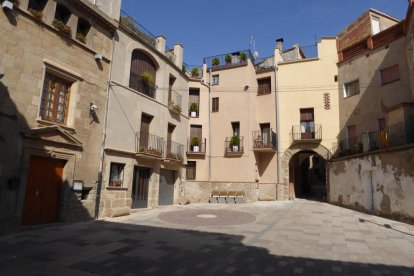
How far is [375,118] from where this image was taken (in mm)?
17719

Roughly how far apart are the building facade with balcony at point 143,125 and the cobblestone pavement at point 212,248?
9.61 ft

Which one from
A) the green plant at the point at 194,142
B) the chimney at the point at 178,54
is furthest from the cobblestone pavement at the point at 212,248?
the chimney at the point at 178,54

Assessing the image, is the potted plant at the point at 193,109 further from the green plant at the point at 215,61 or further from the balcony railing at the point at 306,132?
the balcony railing at the point at 306,132

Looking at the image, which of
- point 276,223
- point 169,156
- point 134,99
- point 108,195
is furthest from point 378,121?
point 108,195

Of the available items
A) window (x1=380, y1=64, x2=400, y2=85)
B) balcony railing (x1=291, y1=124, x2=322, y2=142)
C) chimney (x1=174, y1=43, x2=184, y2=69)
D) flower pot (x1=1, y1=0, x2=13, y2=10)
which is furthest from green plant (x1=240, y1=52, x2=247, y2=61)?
flower pot (x1=1, y1=0, x2=13, y2=10)

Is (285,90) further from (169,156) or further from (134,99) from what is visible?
(134,99)

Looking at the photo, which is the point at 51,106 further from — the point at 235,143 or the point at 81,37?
the point at 235,143

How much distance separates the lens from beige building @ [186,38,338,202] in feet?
66.5

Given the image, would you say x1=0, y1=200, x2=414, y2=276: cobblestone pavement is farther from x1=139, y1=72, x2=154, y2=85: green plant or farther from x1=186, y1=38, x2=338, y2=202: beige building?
x1=186, y1=38, x2=338, y2=202: beige building

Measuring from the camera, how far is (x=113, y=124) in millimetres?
13250

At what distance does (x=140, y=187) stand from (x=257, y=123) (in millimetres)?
10653

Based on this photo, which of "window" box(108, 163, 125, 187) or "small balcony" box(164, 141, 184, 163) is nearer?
"window" box(108, 163, 125, 187)

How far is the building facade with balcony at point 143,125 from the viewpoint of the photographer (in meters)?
13.3

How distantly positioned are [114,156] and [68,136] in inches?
112
